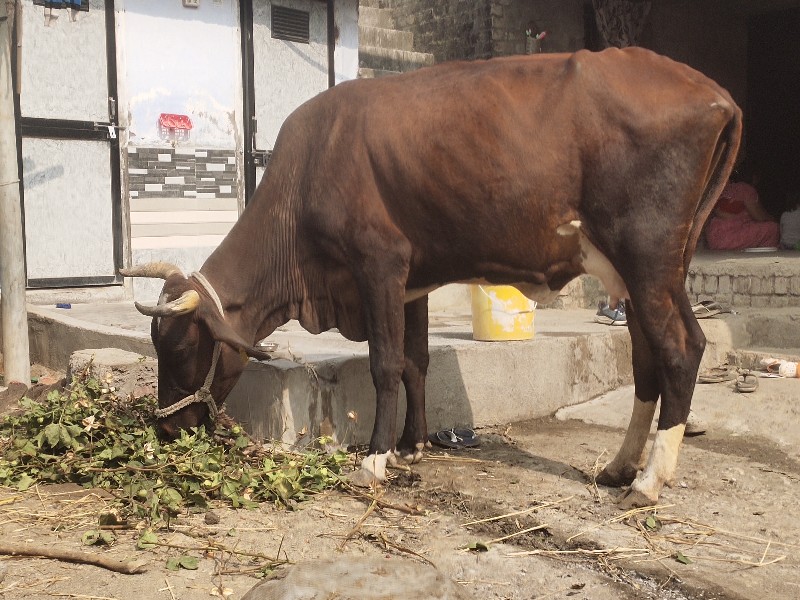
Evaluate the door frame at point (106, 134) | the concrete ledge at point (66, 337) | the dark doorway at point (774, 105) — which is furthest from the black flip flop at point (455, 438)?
the dark doorway at point (774, 105)

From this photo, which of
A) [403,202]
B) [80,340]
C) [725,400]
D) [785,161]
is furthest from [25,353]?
[785,161]

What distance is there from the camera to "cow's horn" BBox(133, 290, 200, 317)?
442 cm

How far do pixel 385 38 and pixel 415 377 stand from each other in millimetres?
9042

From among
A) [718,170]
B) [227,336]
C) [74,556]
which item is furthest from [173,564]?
[718,170]

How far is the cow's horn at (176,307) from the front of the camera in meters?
4.42

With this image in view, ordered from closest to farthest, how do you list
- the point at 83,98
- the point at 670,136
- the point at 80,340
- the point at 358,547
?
1. the point at 358,547
2. the point at 670,136
3. the point at 80,340
4. the point at 83,98

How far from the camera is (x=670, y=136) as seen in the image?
4.10 m

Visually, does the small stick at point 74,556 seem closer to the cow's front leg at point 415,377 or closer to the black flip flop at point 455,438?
the cow's front leg at point 415,377

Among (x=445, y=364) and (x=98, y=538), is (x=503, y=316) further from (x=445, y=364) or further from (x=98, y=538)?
(x=98, y=538)

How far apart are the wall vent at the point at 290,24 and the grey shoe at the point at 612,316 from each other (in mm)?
5149

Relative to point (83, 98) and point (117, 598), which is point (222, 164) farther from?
point (117, 598)

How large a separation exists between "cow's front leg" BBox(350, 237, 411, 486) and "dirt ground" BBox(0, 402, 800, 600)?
0.17m

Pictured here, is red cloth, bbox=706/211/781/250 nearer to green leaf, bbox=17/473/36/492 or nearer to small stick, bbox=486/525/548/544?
small stick, bbox=486/525/548/544

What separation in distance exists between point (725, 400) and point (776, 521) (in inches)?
87.3
